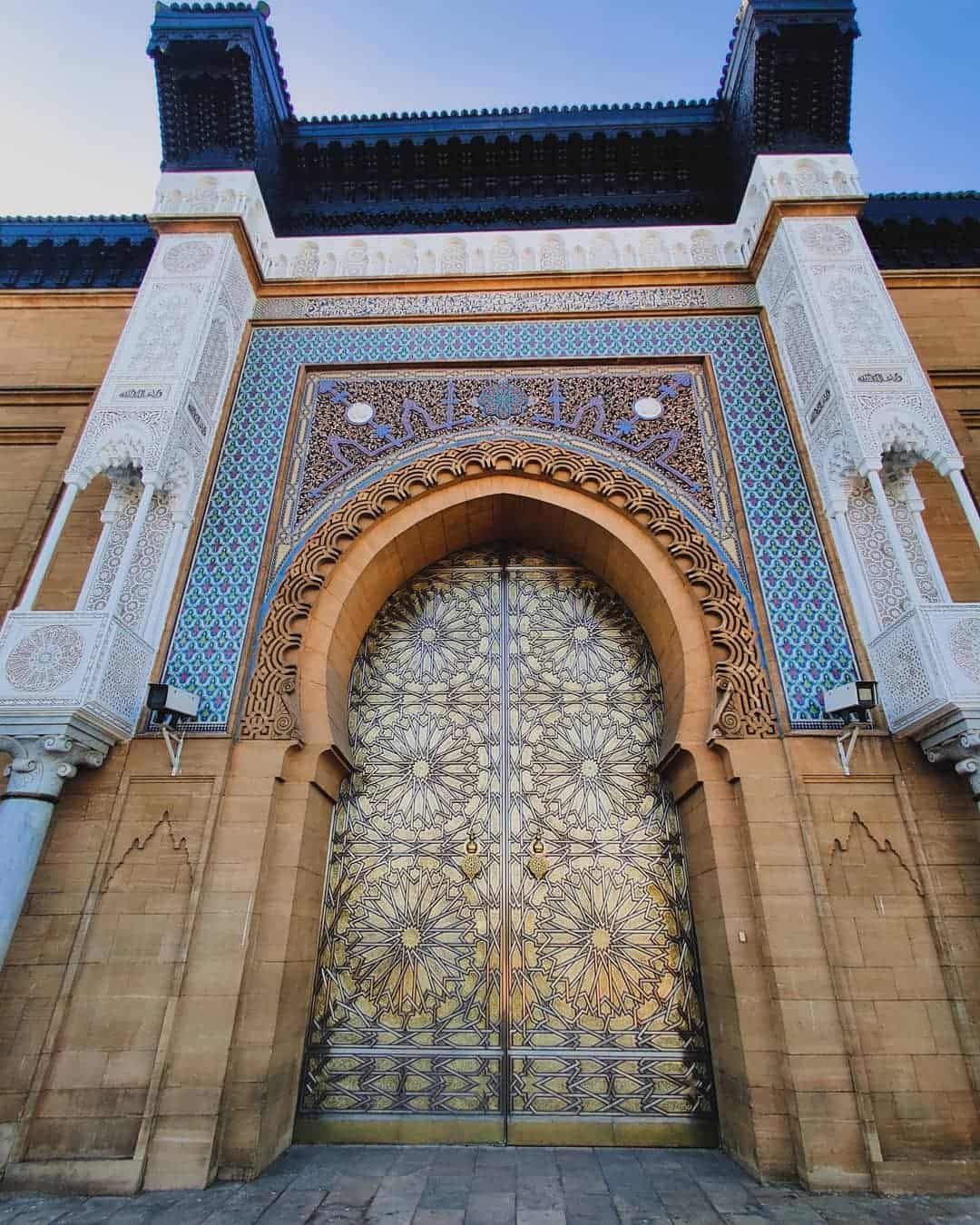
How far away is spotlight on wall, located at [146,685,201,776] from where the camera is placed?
3.61m

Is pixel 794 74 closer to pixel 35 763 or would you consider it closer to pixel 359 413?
pixel 359 413

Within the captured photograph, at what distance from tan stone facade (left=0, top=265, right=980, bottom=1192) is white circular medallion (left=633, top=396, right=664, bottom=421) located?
0.85 meters

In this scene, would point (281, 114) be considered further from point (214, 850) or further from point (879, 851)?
point (879, 851)

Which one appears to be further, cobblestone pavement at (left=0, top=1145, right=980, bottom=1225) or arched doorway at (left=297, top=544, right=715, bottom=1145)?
arched doorway at (left=297, top=544, right=715, bottom=1145)

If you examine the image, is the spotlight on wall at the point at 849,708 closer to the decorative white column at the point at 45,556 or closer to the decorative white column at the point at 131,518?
the decorative white column at the point at 131,518

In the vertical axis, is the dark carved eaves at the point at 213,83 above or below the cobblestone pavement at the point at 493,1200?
above

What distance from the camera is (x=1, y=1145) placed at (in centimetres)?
304

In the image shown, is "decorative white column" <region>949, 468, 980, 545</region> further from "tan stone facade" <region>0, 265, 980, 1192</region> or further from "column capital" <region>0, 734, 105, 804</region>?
"column capital" <region>0, 734, 105, 804</region>

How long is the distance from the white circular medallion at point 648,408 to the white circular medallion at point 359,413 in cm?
196

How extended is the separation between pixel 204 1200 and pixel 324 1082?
2.99ft

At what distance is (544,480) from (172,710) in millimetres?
2789

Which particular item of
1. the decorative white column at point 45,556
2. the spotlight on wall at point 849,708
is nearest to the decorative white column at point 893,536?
the spotlight on wall at point 849,708

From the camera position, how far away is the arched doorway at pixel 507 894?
12.1ft

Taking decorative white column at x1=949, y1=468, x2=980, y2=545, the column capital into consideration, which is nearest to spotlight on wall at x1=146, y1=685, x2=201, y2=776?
the column capital
